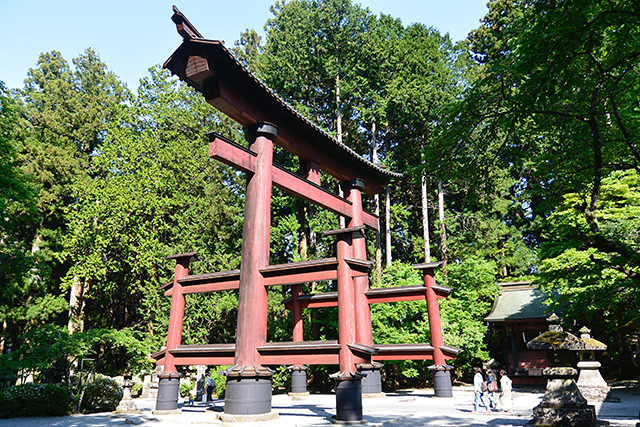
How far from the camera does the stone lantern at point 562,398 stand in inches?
314

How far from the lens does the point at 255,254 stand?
1077cm

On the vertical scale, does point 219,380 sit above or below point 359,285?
below

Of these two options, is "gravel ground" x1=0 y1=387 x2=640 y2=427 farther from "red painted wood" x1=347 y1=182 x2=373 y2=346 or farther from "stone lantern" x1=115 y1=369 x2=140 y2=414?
"red painted wood" x1=347 y1=182 x2=373 y2=346

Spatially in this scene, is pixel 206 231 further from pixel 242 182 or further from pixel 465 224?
pixel 465 224

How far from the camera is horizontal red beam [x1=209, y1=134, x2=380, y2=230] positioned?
10.4 meters

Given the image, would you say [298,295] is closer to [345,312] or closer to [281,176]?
[281,176]

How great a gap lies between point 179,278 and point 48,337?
5.31 meters

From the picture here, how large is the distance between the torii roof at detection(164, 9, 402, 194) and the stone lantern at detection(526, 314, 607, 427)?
8.89 metres

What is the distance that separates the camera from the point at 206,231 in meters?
24.0

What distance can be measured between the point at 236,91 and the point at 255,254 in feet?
14.9

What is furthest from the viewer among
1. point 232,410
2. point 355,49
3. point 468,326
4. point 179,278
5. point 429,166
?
point 355,49

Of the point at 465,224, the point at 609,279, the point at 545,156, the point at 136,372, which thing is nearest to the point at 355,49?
the point at 465,224

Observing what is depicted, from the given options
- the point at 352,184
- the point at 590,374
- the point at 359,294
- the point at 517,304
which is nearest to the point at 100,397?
the point at 359,294

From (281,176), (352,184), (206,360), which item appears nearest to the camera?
(206,360)
